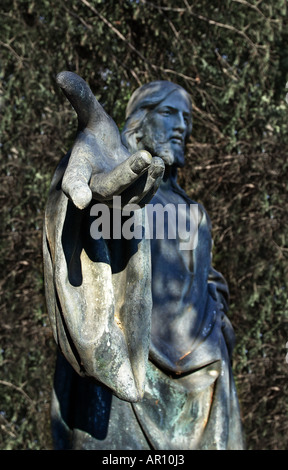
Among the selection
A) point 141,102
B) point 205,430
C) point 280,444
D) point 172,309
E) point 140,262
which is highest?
point 141,102

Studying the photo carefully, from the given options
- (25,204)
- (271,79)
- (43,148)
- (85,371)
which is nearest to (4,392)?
(25,204)

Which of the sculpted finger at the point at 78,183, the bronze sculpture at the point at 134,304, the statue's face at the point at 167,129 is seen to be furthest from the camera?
the statue's face at the point at 167,129

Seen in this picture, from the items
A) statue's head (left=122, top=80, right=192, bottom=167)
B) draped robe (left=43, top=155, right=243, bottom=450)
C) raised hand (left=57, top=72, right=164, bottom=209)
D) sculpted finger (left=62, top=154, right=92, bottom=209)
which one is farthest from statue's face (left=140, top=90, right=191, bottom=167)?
sculpted finger (left=62, top=154, right=92, bottom=209)

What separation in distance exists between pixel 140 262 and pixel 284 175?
317cm

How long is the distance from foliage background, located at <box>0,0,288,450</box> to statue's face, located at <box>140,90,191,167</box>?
→ 7.73ft

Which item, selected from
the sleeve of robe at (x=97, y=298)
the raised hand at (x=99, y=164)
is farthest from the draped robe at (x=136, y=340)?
the raised hand at (x=99, y=164)

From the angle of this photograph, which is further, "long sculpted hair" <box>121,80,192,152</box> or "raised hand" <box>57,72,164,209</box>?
"long sculpted hair" <box>121,80,192,152</box>

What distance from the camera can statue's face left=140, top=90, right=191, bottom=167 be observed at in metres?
3.20

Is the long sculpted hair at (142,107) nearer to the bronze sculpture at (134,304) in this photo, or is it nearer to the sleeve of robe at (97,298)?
the bronze sculpture at (134,304)

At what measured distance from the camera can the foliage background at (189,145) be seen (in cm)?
551

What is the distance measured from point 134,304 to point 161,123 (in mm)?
817

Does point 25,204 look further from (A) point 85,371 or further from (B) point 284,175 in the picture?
(A) point 85,371

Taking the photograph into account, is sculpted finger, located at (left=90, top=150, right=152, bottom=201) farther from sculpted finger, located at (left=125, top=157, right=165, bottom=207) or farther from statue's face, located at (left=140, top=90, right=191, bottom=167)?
statue's face, located at (left=140, top=90, right=191, bottom=167)

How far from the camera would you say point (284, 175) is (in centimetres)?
567
